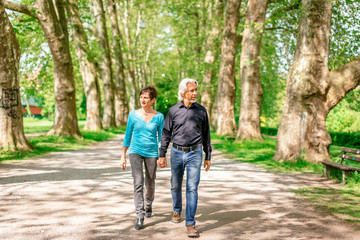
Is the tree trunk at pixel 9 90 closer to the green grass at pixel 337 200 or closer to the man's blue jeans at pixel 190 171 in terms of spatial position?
the man's blue jeans at pixel 190 171

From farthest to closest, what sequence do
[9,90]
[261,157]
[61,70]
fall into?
[61,70] < [261,157] < [9,90]

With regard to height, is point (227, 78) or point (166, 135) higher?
point (227, 78)

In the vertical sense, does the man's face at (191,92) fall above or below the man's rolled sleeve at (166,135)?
above

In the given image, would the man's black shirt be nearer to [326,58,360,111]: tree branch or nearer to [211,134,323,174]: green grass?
[211,134,323,174]: green grass

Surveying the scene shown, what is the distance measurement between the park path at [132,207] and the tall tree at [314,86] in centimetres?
194

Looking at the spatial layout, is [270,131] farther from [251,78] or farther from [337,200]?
[337,200]

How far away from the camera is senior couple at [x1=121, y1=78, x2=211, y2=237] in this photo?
15.3ft

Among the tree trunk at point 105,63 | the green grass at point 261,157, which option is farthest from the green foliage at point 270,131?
the green grass at point 261,157

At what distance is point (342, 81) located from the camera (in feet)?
35.6

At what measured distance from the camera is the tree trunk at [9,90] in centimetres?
1104

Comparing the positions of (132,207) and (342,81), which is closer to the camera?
(132,207)

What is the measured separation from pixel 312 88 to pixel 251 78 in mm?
5916

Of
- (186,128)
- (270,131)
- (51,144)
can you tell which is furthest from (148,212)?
(270,131)

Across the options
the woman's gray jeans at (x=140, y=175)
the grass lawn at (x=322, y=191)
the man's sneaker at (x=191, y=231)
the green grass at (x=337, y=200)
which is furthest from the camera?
the grass lawn at (x=322, y=191)
